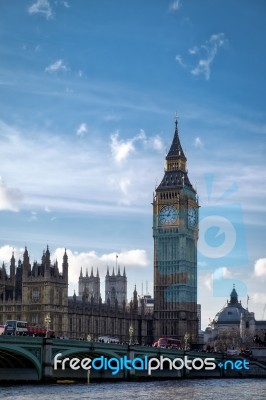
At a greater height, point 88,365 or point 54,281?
point 54,281

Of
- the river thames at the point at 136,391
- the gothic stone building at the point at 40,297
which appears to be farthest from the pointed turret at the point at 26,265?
the river thames at the point at 136,391

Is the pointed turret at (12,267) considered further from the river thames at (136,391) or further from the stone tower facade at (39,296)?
the river thames at (136,391)

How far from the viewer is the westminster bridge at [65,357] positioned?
92.1m

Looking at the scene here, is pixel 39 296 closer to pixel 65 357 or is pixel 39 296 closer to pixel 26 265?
pixel 26 265

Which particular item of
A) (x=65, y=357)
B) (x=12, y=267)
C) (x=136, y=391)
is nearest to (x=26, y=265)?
(x=12, y=267)

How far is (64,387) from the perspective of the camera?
307ft

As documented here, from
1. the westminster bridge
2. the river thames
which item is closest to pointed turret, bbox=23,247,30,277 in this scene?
the westminster bridge

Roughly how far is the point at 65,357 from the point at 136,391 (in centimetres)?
1000

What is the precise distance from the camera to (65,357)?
10006 centimetres

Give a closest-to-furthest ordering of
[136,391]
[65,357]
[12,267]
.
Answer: [136,391], [65,357], [12,267]

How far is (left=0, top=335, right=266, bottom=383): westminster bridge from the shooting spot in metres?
92.1

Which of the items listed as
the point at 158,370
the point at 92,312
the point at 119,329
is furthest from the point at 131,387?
the point at 119,329

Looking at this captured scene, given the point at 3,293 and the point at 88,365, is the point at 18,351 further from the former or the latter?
the point at 3,293

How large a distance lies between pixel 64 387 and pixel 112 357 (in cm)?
1661
